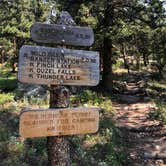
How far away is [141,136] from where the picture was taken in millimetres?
12547

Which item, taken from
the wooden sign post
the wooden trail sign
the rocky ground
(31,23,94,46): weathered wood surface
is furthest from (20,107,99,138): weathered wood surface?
the rocky ground

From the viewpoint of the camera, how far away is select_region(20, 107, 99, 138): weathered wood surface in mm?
4621

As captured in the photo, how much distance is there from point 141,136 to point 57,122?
819cm

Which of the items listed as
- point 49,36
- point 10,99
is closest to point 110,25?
point 10,99

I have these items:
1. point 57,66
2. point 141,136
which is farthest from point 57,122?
point 141,136

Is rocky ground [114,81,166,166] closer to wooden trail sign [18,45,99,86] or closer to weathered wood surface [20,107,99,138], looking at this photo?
weathered wood surface [20,107,99,138]

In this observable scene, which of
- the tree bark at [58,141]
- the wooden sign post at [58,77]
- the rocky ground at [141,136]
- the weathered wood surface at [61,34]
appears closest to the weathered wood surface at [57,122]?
the wooden sign post at [58,77]

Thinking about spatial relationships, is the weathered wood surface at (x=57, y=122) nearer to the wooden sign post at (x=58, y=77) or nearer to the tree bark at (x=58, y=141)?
the wooden sign post at (x=58, y=77)

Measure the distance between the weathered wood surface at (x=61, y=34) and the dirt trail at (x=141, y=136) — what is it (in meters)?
5.25

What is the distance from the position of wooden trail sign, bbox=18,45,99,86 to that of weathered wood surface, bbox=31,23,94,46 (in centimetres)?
17

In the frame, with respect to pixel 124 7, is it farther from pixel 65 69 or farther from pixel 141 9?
pixel 65 69

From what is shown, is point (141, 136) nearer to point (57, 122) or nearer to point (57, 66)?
point (57, 122)

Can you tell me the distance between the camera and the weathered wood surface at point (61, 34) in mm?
4898

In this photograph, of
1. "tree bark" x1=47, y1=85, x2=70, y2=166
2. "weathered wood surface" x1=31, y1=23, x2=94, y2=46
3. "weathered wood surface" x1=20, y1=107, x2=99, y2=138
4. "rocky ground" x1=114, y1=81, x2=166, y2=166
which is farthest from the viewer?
"rocky ground" x1=114, y1=81, x2=166, y2=166
